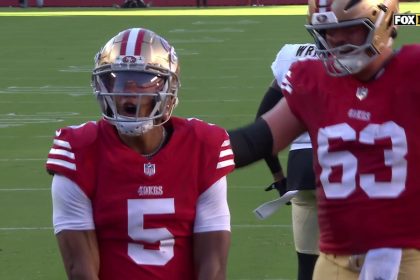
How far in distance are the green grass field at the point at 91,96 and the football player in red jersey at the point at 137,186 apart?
344 cm

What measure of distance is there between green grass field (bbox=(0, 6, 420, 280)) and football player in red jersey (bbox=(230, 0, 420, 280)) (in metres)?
3.34

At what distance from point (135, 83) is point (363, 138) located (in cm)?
70

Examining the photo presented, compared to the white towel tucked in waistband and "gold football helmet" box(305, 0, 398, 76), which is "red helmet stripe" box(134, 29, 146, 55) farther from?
the white towel tucked in waistband

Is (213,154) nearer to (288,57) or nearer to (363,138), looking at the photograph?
(363,138)

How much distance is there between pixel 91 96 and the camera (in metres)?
14.6

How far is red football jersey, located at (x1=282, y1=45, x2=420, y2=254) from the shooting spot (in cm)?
349

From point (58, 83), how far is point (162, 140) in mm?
12552

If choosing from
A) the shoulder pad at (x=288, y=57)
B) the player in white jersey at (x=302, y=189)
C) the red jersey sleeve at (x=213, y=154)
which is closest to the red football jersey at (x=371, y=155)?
the red jersey sleeve at (x=213, y=154)

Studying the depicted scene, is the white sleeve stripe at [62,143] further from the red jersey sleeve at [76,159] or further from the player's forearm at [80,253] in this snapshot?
the player's forearm at [80,253]

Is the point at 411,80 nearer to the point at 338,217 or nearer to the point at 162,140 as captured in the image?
the point at 338,217

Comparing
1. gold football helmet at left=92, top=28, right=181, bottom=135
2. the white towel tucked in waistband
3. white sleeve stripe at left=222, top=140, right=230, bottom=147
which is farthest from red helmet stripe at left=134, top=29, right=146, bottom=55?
the white towel tucked in waistband

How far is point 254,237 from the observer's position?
7859 millimetres

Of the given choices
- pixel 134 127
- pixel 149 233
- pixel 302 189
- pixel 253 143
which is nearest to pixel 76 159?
pixel 134 127

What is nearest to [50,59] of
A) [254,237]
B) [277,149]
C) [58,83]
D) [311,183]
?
[58,83]
